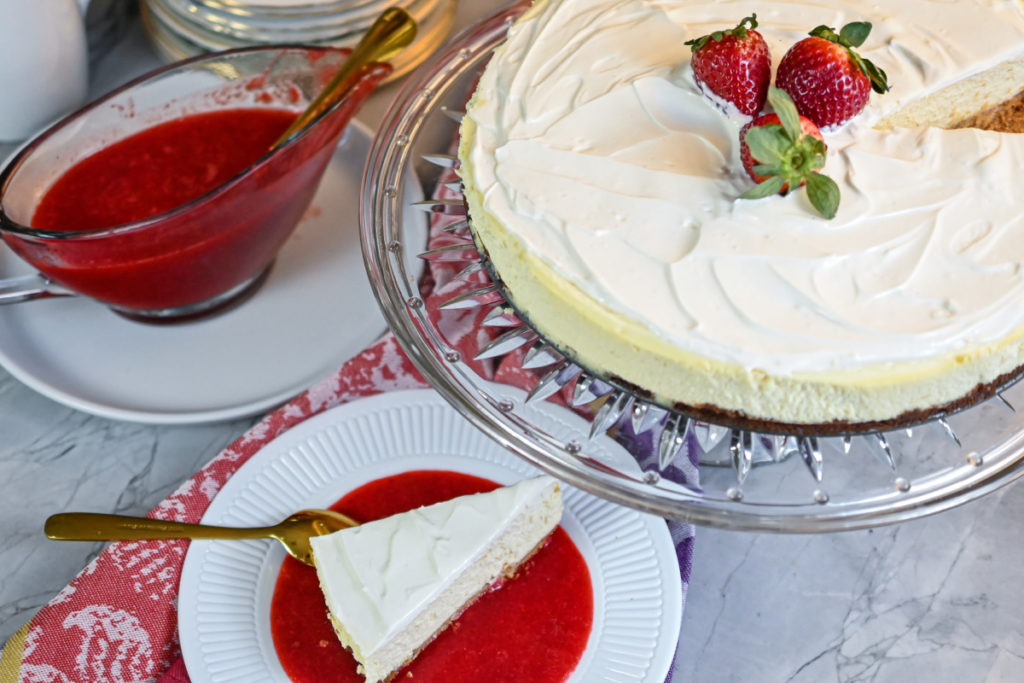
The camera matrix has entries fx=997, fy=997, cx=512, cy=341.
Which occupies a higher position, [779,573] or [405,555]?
[405,555]

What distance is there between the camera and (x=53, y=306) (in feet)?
6.56

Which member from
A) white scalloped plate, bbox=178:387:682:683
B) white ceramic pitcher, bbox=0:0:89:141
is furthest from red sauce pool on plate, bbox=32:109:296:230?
white scalloped plate, bbox=178:387:682:683

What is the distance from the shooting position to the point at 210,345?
1.92 meters

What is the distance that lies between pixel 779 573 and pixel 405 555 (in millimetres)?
636

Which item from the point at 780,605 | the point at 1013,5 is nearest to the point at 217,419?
the point at 780,605

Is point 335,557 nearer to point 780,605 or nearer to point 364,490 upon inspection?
point 364,490

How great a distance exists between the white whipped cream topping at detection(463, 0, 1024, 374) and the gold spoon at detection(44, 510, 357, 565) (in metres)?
0.58

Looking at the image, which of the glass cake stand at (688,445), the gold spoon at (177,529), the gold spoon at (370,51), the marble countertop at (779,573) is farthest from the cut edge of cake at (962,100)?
the gold spoon at (177,529)

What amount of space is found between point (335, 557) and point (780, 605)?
2.39 feet

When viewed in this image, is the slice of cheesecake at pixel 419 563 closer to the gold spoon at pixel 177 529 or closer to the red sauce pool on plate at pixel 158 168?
the gold spoon at pixel 177 529

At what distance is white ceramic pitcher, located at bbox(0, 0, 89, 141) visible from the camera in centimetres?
200

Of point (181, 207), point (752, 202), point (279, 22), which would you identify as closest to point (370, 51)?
point (279, 22)

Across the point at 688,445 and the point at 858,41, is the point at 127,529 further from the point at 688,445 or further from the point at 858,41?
the point at 858,41

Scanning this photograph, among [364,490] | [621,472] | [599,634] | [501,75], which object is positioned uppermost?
[501,75]
